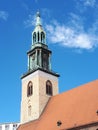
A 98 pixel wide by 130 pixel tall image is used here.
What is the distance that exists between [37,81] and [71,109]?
8.82 metres

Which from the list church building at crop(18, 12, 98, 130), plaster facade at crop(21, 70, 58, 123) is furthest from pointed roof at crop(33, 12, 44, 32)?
plaster facade at crop(21, 70, 58, 123)

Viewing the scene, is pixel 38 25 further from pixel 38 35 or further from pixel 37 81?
pixel 37 81

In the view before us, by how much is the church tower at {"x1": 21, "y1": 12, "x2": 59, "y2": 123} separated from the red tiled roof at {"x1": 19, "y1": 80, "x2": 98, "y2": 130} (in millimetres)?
1332

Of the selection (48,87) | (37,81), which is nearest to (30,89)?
(37,81)

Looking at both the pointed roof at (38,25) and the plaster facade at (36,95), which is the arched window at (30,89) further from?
the pointed roof at (38,25)

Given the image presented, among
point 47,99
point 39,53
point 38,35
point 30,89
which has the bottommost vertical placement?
point 47,99

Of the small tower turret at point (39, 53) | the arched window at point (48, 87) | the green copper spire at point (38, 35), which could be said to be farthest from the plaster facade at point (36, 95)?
the green copper spire at point (38, 35)

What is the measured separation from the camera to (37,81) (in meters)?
50.1

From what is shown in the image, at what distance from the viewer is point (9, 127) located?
11012cm

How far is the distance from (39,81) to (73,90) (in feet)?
19.5

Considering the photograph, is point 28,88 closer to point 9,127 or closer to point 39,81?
point 39,81

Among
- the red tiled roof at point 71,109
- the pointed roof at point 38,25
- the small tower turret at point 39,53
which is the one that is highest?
the pointed roof at point 38,25

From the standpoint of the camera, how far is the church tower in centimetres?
4922

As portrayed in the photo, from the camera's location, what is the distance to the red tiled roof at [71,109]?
40.1 metres
